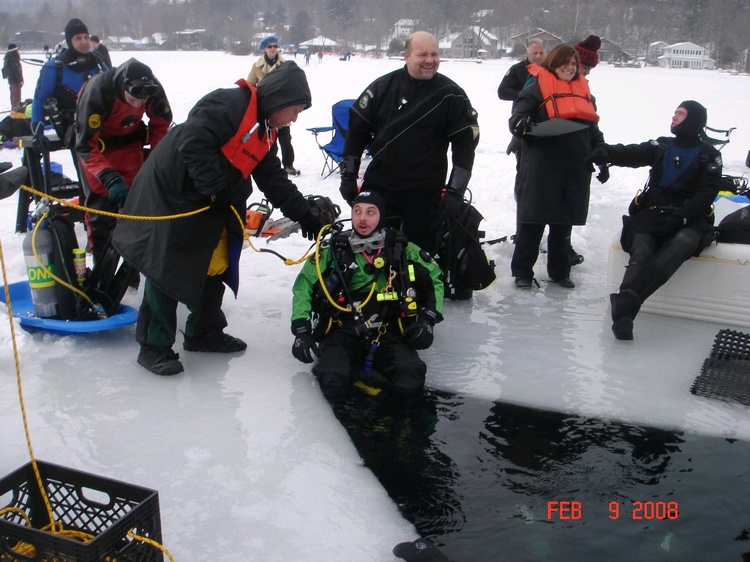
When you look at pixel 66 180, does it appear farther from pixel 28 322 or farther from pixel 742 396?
pixel 742 396

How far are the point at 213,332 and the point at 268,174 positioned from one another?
894 mm

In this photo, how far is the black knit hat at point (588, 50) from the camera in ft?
15.9

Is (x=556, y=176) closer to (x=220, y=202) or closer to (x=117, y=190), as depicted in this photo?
(x=220, y=202)

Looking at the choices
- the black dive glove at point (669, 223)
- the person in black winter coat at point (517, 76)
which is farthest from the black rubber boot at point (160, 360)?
the person in black winter coat at point (517, 76)

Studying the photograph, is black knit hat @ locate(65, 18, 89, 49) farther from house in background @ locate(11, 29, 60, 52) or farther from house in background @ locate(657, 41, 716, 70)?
house in background @ locate(11, 29, 60, 52)

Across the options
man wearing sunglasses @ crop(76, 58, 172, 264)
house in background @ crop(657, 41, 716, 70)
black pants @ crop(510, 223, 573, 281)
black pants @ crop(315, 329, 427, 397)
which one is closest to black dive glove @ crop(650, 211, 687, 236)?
black pants @ crop(510, 223, 573, 281)

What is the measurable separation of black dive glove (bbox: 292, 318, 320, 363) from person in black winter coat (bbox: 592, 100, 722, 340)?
71.4 inches

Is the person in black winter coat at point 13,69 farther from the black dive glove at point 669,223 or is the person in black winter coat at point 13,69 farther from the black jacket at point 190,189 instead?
the black dive glove at point 669,223

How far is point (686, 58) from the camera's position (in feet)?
203

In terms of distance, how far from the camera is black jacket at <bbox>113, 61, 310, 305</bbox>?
315 centimetres

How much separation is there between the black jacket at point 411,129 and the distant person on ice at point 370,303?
416 mm

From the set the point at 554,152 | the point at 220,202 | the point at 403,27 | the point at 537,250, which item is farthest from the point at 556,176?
the point at 403,27

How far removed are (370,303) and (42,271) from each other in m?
1.71

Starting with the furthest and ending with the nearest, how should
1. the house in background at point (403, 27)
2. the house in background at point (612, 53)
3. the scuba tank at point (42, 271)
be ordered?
the house in background at point (403, 27), the house in background at point (612, 53), the scuba tank at point (42, 271)
